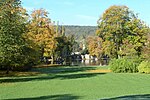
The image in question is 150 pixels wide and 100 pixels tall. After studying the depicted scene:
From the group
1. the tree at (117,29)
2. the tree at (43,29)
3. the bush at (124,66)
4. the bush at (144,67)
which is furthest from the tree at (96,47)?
the bush at (144,67)

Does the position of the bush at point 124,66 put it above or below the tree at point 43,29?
below

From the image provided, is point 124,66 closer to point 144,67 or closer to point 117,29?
point 144,67

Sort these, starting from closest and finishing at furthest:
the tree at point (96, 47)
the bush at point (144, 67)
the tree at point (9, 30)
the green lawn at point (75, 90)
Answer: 1. the green lawn at point (75, 90)
2. the tree at point (9, 30)
3. the bush at point (144, 67)
4. the tree at point (96, 47)

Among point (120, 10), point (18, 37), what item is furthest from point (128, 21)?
point (18, 37)

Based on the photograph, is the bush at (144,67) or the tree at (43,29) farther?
the tree at (43,29)

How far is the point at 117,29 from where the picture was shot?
208ft

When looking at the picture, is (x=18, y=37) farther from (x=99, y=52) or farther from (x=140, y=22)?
(x=99, y=52)

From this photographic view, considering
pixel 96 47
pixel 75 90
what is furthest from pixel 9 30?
pixel 96 47

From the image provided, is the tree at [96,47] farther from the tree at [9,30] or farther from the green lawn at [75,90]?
the green lawn at [75,90]

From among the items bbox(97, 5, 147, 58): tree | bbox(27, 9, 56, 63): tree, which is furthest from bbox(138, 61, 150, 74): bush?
bbox(97, 5, 147, 58): tree

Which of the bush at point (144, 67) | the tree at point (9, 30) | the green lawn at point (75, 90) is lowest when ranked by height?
the green lawn at point (75, 90)

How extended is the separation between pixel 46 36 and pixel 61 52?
26396 millimetres

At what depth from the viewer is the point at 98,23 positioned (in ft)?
217

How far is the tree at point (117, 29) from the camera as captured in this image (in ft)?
209
